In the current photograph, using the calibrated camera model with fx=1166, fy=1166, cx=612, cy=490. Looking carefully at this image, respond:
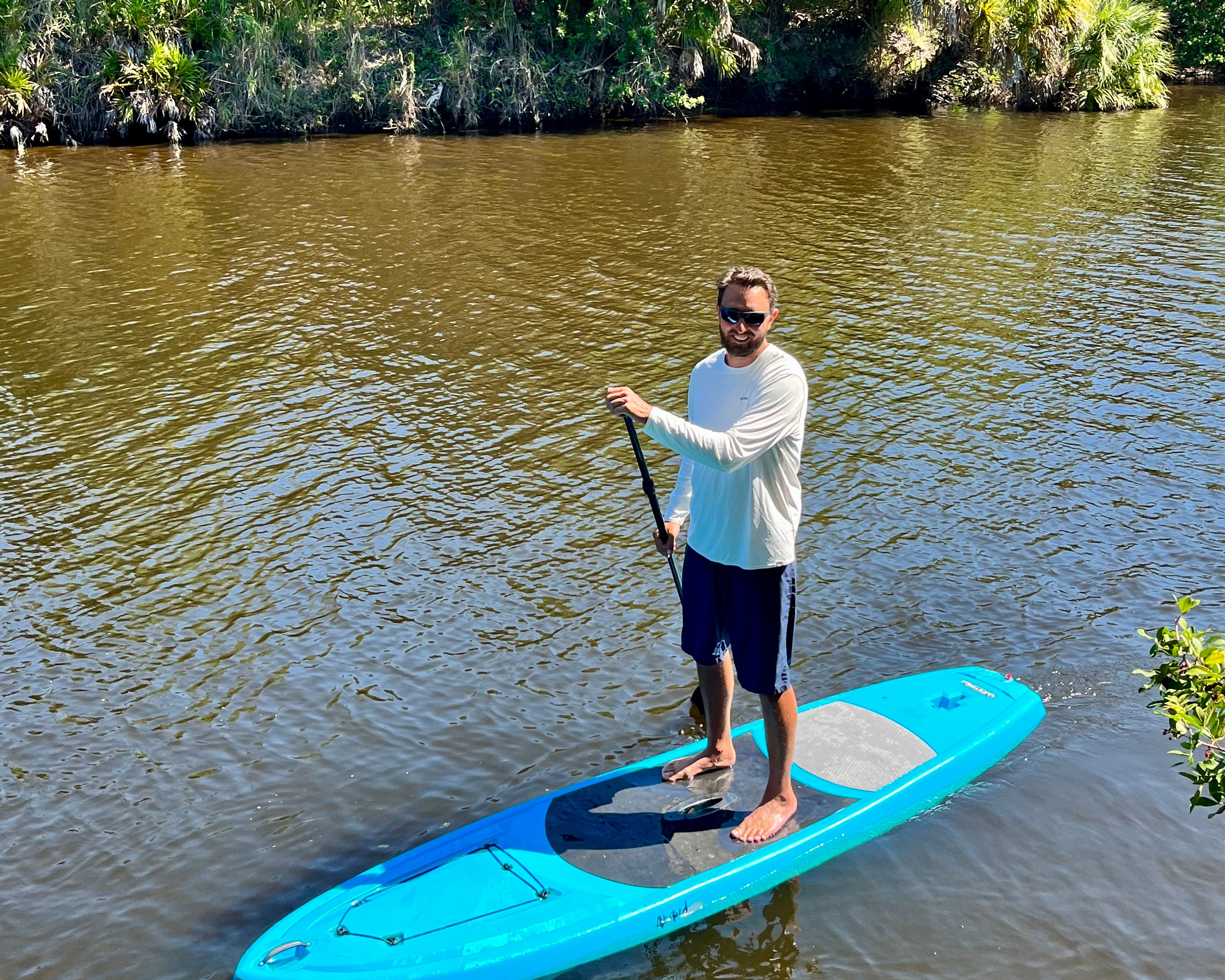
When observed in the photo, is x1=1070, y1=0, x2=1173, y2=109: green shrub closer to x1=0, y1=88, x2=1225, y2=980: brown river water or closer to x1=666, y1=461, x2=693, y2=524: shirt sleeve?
x1=0, y1=88, x2=1225, y2=980: brown river water

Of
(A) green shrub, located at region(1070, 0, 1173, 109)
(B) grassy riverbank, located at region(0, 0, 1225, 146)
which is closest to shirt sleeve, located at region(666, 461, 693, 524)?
(B) grassy riverbank, located at region(0, 0, 1225, 146)

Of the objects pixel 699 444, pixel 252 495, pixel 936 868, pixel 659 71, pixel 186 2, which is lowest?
pixel 936 868

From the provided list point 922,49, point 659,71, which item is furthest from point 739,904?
point 922,49

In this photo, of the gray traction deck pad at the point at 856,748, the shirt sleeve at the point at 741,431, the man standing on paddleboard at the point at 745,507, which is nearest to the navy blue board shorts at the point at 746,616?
the man standing on paddleboard at the point at 745,507

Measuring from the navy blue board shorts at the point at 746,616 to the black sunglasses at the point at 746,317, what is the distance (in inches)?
41.7

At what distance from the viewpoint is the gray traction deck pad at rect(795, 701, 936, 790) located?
593 centimetres

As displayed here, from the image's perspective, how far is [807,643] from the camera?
7.64 metres

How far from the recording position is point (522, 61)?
27172mm

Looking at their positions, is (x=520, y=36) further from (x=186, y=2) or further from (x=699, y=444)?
(x=699, y=444)

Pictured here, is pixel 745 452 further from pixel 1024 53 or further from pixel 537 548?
pixel 1024 53

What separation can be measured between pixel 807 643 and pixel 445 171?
17.2 meters

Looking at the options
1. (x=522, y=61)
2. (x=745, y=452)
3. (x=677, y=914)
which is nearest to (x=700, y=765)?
(x=677, y=914)

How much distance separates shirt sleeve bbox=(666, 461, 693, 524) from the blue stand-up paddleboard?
50.4 inches

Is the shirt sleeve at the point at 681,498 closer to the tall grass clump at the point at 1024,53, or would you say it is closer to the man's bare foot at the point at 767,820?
the man's bare foot at the point at 767,820
